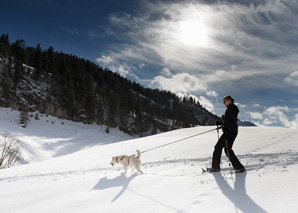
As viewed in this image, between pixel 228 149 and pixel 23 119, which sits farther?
pixel 23 119

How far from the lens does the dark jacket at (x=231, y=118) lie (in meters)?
5.27

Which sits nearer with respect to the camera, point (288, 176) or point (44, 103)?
point (288, 176)

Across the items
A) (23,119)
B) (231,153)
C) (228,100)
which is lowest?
(231,153)

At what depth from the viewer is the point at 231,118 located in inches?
208

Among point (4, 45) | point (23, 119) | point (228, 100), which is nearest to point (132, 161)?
point (228, 100)

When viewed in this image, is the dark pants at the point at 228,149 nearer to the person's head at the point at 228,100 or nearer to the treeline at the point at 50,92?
the person's head at the point at 228,100

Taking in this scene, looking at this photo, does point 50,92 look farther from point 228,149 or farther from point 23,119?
point 228,149

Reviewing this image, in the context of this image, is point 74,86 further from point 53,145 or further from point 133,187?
point 133,187

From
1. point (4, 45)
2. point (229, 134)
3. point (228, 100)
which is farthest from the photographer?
point (4, 45)

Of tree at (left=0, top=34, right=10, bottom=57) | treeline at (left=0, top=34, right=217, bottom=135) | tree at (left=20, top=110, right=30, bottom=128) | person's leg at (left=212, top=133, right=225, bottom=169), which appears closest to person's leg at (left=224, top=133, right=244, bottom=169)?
person's leg at (left=212, top=133, right=225, bottom=169)

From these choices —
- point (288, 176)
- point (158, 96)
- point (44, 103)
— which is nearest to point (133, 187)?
point (288, 176)

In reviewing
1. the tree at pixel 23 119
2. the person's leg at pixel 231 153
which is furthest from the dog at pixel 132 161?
the tree at pixel 23 119

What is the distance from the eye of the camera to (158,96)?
584 ft

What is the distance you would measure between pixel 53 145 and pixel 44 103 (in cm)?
3014
